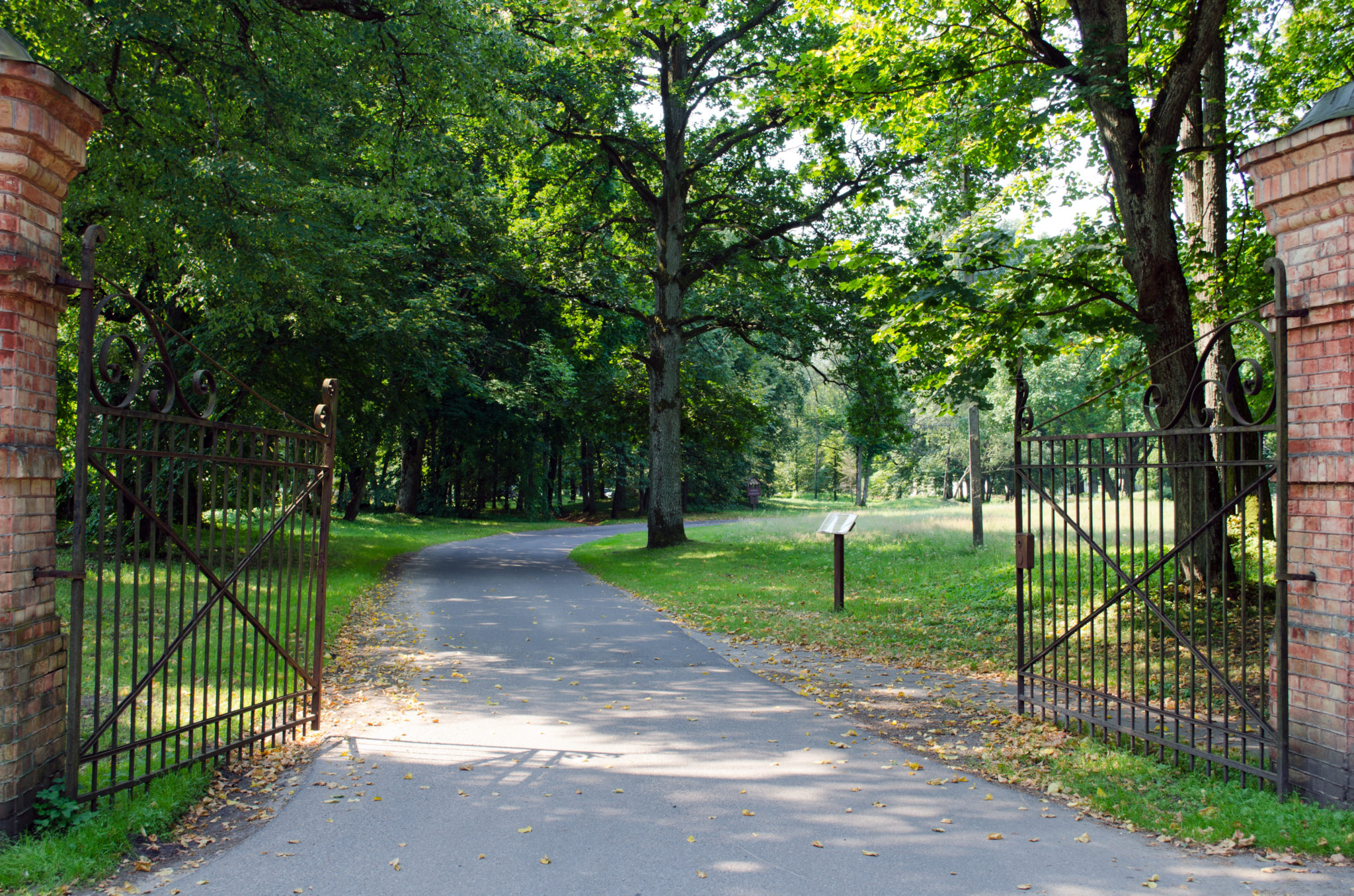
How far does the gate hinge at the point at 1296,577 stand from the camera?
470 centimetres

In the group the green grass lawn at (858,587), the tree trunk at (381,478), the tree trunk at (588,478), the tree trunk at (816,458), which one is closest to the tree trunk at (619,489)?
the tree trunk at (588,478)

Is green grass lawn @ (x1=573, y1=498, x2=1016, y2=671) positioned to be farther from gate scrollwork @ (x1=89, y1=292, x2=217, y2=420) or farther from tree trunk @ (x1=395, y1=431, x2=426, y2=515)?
tree trunk @ (x1=395, y1=431, x2=426, y2=515)

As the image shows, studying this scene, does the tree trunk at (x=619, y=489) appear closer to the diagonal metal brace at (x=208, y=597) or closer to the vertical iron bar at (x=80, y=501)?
the diagonal metal brace at (x=208, y=597)

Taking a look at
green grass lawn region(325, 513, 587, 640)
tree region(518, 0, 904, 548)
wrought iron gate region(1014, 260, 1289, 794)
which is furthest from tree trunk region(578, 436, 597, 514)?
wrought iron gate region(1014, 260, 1289, 794)

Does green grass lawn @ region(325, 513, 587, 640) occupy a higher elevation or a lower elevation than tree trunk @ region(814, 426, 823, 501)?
lower

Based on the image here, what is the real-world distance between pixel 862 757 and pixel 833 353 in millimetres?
15045

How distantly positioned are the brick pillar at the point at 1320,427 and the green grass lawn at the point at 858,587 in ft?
13.1

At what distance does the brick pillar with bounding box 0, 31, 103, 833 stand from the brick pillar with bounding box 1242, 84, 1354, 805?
6.42 metres

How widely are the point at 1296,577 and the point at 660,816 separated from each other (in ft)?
12.2

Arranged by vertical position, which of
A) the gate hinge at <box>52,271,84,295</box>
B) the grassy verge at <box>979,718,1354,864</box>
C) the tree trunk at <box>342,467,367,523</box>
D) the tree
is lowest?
the grassy verge at <box>979,718,1354,864</box>

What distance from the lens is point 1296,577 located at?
4762 mm

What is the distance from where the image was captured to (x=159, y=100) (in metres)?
10.5

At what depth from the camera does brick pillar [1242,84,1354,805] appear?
14.7 ft

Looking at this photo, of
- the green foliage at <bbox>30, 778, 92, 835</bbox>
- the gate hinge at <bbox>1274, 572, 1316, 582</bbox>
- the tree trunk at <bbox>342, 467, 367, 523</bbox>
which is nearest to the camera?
the green foliage at <bbox>30, 778, 92, 835</bbox>
